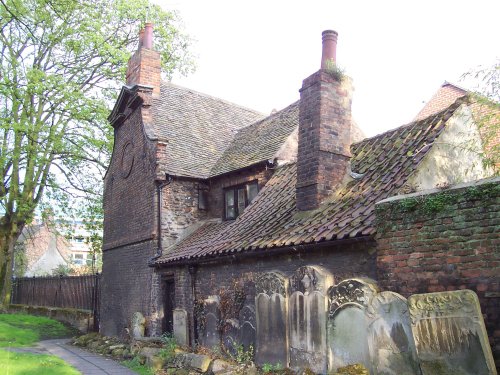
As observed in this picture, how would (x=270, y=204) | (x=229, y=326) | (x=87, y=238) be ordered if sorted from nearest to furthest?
(x=229, y=326), (x=270, y=204), (x=87, y=238)

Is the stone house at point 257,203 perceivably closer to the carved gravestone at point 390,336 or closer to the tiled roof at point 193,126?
the tiled roof at point 193,126

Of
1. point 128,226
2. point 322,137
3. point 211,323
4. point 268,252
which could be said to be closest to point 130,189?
point 128,226

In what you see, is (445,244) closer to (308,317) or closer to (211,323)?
(308,317)

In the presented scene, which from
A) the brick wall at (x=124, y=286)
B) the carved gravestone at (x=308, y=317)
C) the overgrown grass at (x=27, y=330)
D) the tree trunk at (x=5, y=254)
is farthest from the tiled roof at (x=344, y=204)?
the tree trunk at (x=5, y=254)

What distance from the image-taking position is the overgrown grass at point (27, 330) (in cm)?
1672

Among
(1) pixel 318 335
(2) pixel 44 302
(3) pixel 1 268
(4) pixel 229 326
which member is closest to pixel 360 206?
(1) pixel 318 335

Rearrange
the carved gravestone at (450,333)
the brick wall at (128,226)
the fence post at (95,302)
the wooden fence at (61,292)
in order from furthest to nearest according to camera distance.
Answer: the wooden fence at (61,292) < the fence post at (95,302) < the brick wall at (128,226) < the carved gravestone at (450,333)

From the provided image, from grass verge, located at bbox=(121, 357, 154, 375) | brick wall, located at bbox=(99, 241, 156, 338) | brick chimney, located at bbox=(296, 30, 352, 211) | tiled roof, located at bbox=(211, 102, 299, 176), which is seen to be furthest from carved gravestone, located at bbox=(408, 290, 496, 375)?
brick wall, located at bbox=(99, 241, 156, 338)

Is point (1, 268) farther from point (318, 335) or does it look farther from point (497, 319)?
point (497, 319)

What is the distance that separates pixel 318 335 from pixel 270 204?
4847mm

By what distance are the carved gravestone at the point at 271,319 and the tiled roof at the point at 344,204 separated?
29.7 inches

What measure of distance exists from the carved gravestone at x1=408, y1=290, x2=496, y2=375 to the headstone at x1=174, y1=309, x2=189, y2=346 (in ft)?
25.0

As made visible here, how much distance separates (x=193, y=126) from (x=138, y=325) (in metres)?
7.64

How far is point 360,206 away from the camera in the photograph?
906 cm
